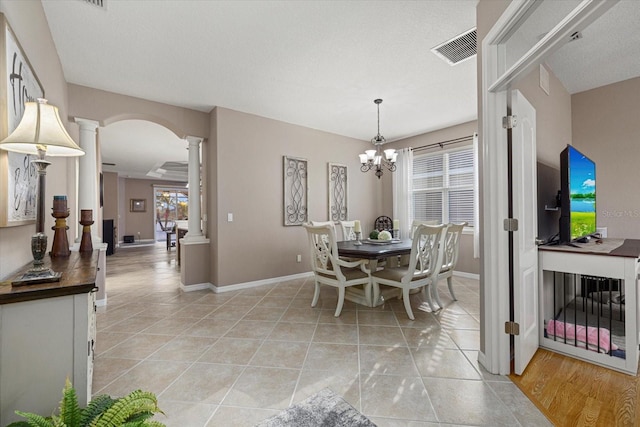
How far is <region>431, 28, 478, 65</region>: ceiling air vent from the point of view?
237 cm

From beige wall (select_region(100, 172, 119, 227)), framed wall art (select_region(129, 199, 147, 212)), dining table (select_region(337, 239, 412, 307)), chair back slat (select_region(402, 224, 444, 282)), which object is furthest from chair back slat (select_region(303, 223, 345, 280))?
framed wall art (select_region(129, 199, 147, 212))

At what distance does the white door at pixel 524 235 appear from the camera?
1.79m

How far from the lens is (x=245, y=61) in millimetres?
2748

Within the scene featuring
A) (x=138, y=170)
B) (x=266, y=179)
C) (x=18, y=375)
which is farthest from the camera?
(x=138, y=170)

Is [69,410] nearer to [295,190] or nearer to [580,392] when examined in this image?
[580,392]

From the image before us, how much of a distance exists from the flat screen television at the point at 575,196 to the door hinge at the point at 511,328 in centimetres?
95

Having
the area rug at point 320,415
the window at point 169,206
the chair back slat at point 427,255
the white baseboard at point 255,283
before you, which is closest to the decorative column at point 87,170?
the white baseboard at point 255,283

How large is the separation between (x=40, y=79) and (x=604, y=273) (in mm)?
4165

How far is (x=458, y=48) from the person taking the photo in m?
2.52

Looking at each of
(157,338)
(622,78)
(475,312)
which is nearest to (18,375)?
(157,338)

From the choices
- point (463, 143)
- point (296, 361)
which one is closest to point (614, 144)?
point (463, 143)

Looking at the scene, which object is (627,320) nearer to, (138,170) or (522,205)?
(522,205)

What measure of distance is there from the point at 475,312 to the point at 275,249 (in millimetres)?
2871

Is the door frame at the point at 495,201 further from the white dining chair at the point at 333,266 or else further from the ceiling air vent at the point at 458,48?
the white dining chair at the point at 333,266
